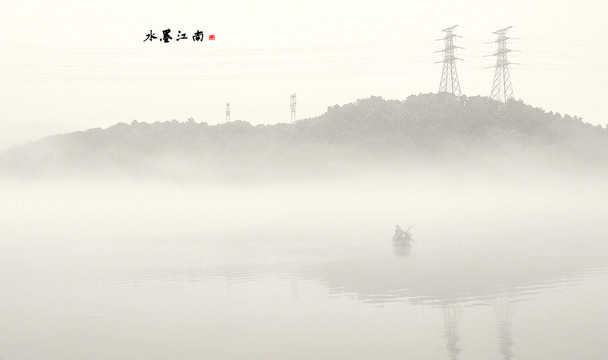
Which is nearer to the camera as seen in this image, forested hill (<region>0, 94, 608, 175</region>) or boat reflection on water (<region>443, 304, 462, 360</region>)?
boat reflection on water (<region>443, 304, 462, 360</region>)

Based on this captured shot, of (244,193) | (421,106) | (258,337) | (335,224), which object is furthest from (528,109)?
(258,337)

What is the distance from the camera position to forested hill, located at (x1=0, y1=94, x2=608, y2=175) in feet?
495

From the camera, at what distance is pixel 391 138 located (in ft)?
503

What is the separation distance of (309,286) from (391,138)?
371 feet

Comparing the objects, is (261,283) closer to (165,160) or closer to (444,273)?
(444,273)

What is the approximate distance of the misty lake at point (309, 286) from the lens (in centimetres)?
2944

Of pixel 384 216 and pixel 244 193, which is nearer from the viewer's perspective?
pixel 384 216

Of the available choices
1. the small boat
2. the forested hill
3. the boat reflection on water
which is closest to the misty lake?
the boat reflection on water

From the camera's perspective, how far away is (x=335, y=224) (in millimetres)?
90188

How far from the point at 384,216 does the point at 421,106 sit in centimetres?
6626

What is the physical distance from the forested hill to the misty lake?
155 feet

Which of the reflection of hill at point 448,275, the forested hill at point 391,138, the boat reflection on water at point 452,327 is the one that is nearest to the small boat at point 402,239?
the reflection of hill at point 448,275

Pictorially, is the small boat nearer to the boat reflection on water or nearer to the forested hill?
the boat reflection on water

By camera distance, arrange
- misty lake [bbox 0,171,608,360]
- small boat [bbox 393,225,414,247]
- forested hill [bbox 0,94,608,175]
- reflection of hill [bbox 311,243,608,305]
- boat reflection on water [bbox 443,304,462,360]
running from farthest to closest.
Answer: forested hill [bbox 0,94,608,175] < small boat [bbox 393,225,414,247] < reflection of hill [bbox 311,243,608,305] < misty lake [bbox 0,171,608,360] < boat reflection on water [bbox 443,304,462,360]
